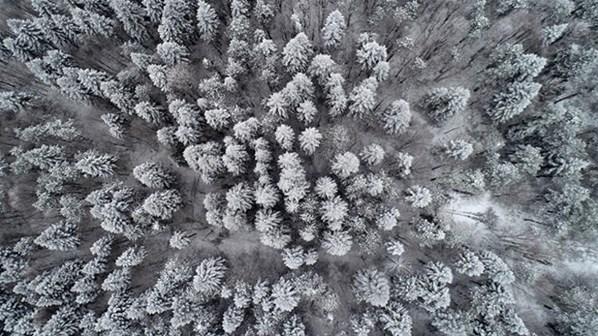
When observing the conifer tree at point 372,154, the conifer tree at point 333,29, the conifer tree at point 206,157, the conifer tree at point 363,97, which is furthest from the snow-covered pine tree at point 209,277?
the conifer tree at point 333,29

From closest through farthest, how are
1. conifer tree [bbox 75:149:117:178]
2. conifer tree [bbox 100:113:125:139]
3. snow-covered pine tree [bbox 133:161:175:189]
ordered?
snow-covered pine tree [bbox 133:161:175:189] < conifer tree [bbox 75:149:117:178] < conifer tree [bbox 100:113:125:139]

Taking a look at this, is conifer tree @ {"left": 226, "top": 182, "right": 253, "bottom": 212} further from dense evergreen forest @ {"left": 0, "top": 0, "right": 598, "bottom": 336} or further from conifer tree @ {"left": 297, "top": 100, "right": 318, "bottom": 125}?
conifer tree @ {"left": 297, "top": 100, "right": 318, "bottom": 125}

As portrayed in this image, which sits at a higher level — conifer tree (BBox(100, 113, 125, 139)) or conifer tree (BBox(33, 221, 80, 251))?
conifer tree (BBox(100, 113, 125, 139))

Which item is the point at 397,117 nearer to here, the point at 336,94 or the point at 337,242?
the point at 336,94

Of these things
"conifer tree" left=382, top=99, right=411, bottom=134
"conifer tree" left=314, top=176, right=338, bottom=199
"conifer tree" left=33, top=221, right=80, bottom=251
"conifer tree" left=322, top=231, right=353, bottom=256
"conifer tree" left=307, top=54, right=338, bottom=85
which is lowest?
"conifer tree" left=33, top=221, right=80, bottom=251

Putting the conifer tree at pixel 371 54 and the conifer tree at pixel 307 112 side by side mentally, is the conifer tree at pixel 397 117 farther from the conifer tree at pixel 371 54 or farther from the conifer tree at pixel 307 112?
the conifer tree at pixel 307 112

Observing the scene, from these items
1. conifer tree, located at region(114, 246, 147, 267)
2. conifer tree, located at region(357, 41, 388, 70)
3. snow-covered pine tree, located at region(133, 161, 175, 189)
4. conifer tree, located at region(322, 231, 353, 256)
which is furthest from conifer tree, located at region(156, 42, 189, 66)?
conifer tree, located at region(322, 231, 353, 256)

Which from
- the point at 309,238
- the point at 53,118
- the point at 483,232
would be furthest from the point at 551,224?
the point at 53,118

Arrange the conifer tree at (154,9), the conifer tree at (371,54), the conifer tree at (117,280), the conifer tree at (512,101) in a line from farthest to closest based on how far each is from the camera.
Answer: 1. the conifer tree at (154,9)
2. the conifer tree at (371,54)
3. the conifer tree at (117,280)
4. the conifer tree at (512,101)

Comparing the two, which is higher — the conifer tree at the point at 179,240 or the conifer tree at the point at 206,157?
the conifer tree at the point at 206,157
